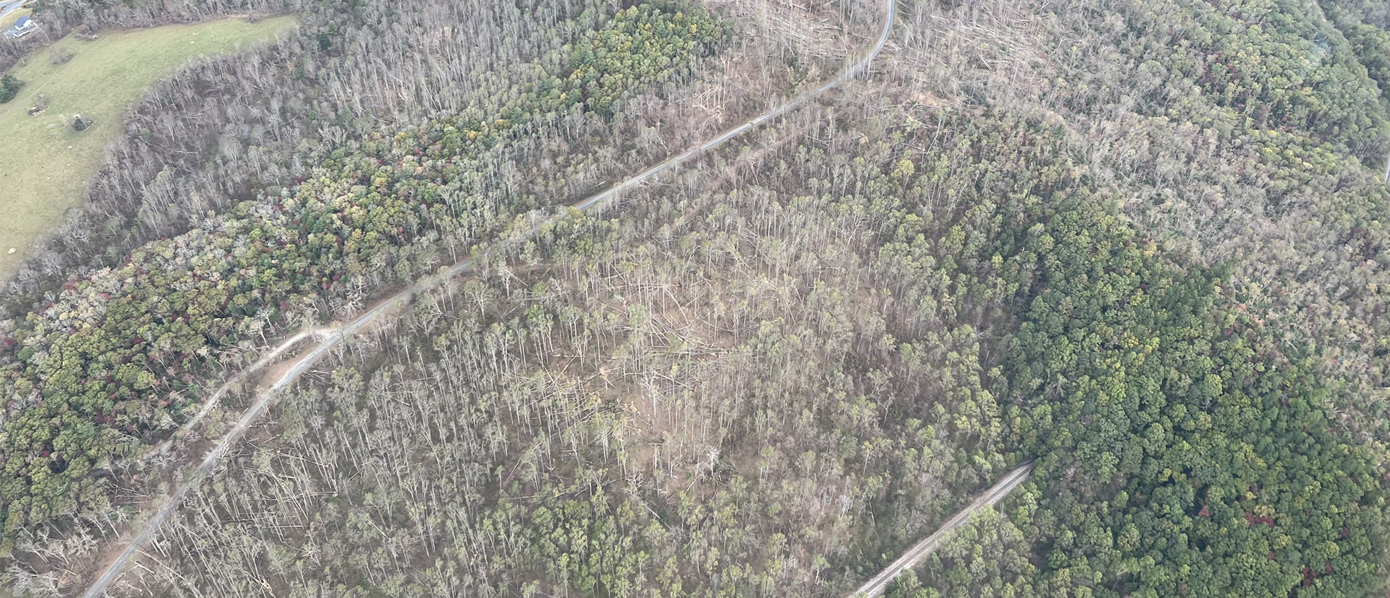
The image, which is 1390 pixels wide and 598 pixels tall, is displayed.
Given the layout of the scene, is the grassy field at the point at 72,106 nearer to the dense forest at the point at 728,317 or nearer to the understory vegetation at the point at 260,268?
the dense forest at the point at 728,317

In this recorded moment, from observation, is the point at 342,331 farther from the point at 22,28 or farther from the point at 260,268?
the point at 22,28

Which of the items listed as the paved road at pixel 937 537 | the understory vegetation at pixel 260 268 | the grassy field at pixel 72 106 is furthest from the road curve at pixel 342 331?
the paved road at pixel 937 537

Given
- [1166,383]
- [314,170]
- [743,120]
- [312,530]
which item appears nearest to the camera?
[312,530]

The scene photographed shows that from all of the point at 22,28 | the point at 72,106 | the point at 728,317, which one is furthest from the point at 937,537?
the point at 22,28

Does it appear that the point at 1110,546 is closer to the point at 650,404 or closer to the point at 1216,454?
A: the point at 1216,454

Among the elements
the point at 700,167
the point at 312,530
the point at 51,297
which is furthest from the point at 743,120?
the point at 51,297

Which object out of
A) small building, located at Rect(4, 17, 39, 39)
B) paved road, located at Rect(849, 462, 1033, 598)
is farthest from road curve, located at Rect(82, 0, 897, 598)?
small building, located at Rect(4, 17, 39, 39)
